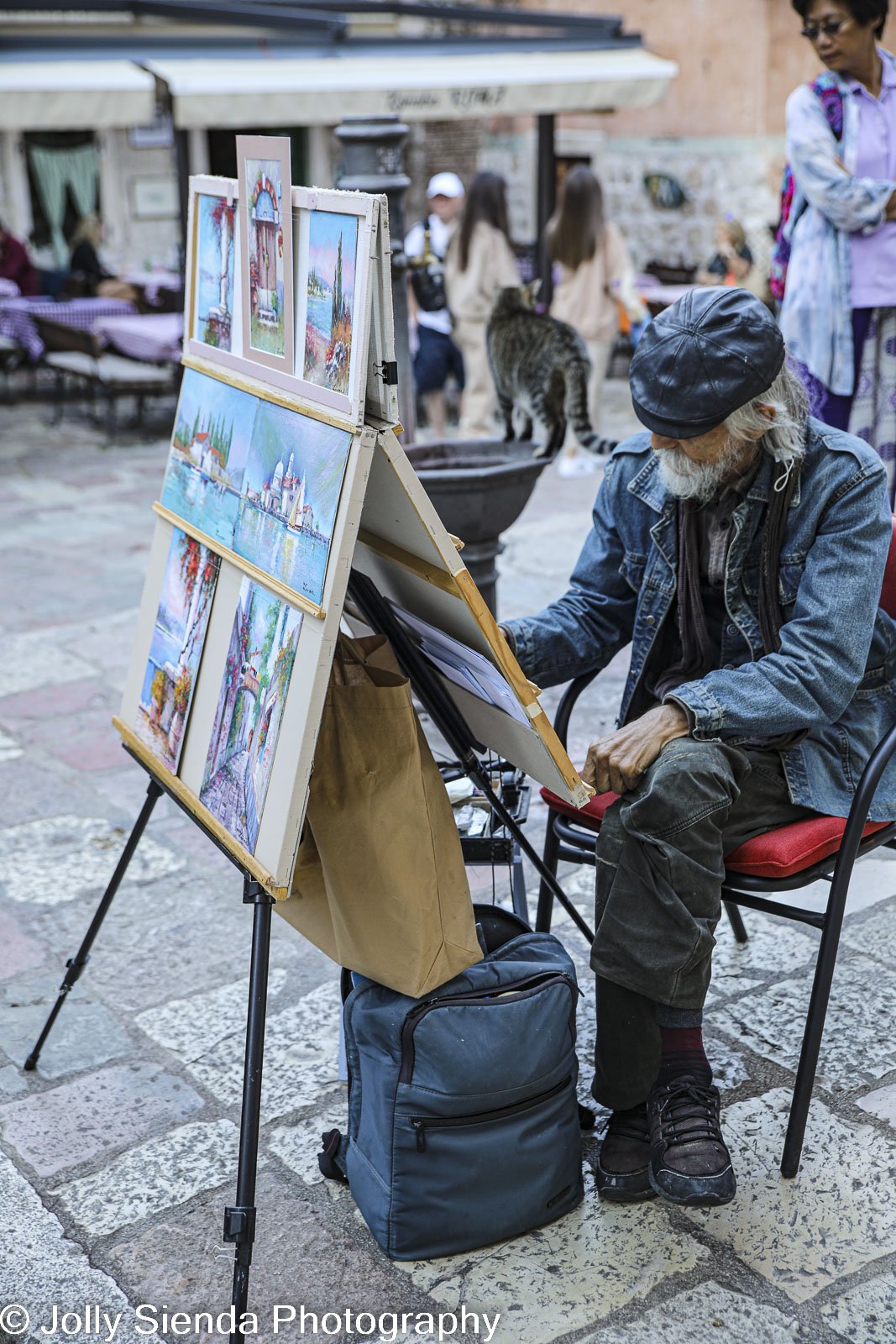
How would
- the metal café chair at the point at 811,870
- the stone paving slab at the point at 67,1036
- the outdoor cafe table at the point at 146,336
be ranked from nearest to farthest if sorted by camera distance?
the metal café chair at the point at 811,870 → the stone paving slab at the point at 67,1036 → the outdoor cafe table at the point at 146,336

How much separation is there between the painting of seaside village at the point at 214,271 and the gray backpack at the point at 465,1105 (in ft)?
3.54

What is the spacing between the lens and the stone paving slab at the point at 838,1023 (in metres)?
2.53

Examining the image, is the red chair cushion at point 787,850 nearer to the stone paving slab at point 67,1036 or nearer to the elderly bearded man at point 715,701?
the elderly bearded man at point 715,701

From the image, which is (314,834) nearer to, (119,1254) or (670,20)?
(119,1254)

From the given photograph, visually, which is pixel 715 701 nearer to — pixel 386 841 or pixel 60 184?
pixel 386 841

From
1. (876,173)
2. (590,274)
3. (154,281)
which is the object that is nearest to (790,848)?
(876,173)

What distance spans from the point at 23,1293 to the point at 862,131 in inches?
146

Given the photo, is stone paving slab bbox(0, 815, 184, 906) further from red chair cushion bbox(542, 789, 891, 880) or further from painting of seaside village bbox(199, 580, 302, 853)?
red chair cushion bbox(542, 789, 891, 880)

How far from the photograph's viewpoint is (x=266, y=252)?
2.00 metres

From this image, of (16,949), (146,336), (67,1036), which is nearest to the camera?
(67,1036)

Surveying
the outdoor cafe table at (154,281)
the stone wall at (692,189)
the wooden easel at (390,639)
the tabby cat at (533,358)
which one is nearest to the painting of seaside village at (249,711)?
the wooden easel at (390,639)

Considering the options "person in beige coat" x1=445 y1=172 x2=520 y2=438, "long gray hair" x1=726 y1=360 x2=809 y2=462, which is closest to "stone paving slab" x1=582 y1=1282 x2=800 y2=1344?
"long gray hair" x1=726 y1=360 x2=809 y2=462

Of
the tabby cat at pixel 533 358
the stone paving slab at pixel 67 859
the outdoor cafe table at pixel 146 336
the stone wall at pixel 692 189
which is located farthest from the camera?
the stone wall at pixel 692 189

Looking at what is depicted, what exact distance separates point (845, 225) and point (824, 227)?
0.31 ft
